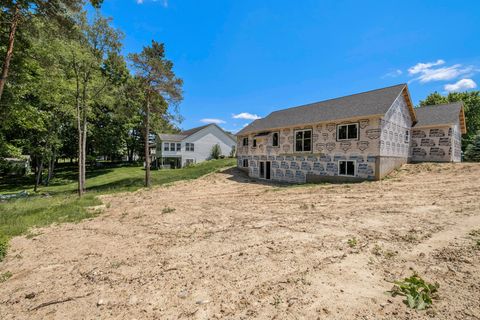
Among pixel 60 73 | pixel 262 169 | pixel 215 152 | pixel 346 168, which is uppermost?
pixel 60 73

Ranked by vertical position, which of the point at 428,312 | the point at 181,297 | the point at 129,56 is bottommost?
the point at 181,297

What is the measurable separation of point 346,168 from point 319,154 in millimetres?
2376

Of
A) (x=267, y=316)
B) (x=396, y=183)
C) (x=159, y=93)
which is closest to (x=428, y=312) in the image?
(x=267, y=316)

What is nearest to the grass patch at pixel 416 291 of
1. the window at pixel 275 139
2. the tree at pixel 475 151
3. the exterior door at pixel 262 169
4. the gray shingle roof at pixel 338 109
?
the gray shingle roof at pixel 338 109

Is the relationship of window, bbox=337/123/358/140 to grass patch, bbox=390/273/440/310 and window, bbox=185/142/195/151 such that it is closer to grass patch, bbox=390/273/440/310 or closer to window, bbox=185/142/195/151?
grass patch, bbox=390/273/440/310

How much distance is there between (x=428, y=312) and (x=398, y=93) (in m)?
18.2

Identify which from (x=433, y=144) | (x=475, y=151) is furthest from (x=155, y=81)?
(x=475, y=151)

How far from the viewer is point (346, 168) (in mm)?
16375

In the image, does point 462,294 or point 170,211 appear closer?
point 462,294

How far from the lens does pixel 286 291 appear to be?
336cm

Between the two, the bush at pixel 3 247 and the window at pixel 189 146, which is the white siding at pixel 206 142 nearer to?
the window at pixel 189 146

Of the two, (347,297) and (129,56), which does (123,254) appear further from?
(129,56)

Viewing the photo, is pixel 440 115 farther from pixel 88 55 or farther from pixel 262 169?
pixel 88 55

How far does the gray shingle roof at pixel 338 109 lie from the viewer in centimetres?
1599
